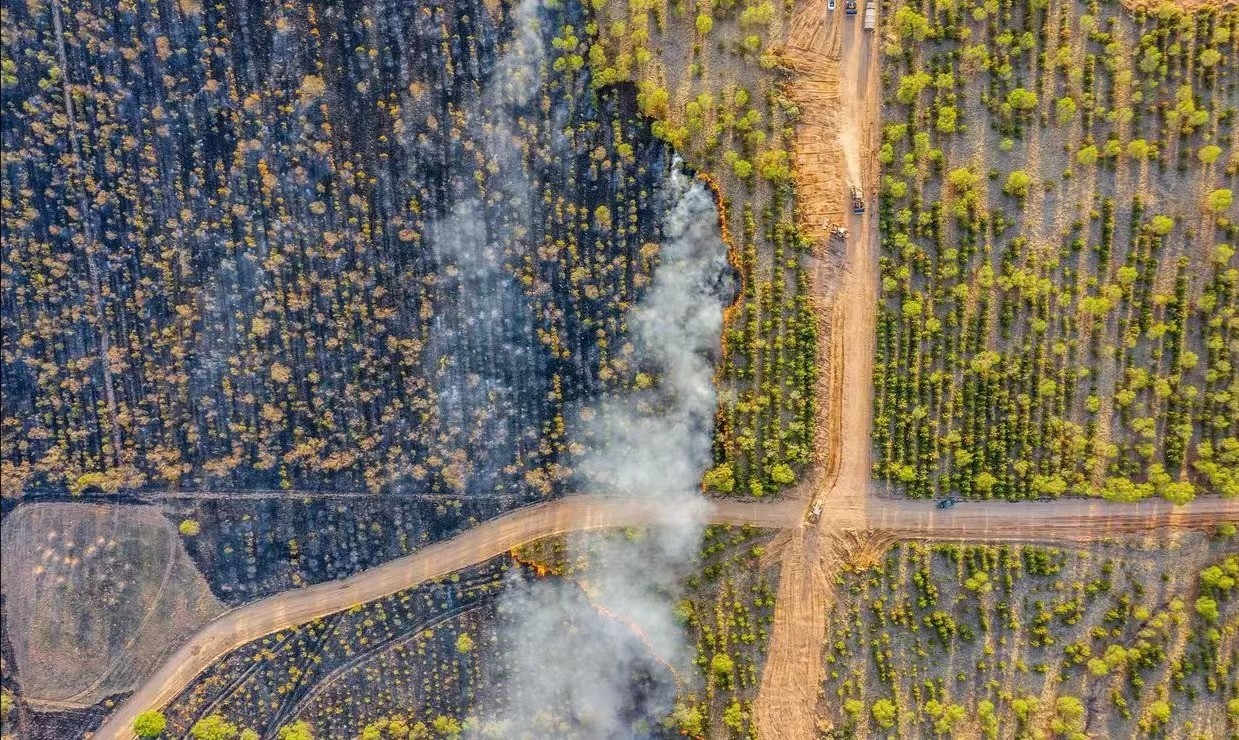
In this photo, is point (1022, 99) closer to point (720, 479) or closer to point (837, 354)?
point (837, 354)

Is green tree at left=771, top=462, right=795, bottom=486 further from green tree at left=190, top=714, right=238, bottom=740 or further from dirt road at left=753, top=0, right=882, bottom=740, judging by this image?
green tree at left=190, top=714, right=238, bottom=740

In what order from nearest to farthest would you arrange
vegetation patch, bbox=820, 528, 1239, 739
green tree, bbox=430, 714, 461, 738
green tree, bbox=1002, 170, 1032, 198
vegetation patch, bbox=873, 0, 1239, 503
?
1. vegetation patch, bbox=873, 0, 1239, 503
2. green tree, bbox=1002, 170, 1032, 198
3. vegetation patch, bbox=820, 528, 1239, 739
4. green tree, bbox=430, 714, 461, 738

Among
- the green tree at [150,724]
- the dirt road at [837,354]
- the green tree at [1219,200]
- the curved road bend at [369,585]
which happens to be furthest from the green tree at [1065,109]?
the green tree at [150,724]

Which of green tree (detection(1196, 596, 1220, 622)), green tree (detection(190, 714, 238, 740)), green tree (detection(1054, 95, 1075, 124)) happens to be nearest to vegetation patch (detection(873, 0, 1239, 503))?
green tree (detection(1054, 95, 1075, 124))

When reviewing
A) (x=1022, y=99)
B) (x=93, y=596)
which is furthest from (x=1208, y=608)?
(x=93, y=596)

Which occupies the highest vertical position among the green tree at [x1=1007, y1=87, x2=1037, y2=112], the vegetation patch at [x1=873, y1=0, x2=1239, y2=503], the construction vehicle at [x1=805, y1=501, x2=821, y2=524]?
the green tree at [x1=1007, y1=87, x2=1037, y2=112]

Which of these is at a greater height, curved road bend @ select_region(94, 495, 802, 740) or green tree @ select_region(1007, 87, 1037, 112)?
green tree @ select_region(1007, 87, 1037, 112)

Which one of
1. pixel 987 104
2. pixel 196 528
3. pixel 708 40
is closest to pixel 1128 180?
pixel 987 104
